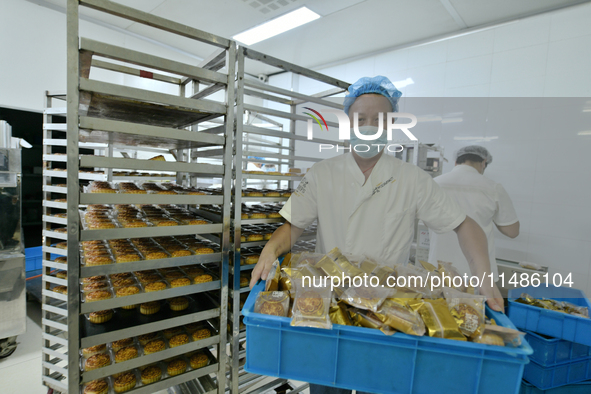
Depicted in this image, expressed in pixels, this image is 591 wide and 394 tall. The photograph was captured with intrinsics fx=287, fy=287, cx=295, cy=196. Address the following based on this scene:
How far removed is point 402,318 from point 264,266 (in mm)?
675

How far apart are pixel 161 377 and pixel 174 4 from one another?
3921mm

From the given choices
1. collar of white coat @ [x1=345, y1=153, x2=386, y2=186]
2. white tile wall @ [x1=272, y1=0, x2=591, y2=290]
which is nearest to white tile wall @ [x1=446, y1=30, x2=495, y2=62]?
white tile wall @ [x1=272, y1=0, x2=591, y2=290]

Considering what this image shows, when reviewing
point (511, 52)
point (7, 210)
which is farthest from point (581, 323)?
point (7, 210)

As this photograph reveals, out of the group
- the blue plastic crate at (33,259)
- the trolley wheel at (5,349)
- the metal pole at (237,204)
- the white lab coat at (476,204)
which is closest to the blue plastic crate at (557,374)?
the white lab coat at (476,204)

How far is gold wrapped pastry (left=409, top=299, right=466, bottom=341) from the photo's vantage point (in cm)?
73

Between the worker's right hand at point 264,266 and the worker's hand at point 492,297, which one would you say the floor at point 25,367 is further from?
the worker's hand at point 492,297

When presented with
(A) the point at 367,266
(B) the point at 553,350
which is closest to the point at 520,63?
(B) the point at 553,350

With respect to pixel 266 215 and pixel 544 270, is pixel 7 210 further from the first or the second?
pixel 544 270

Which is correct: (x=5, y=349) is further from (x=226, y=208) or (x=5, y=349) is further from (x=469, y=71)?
(x=469, y=71)

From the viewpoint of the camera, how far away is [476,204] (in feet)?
7.37

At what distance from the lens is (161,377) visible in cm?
158

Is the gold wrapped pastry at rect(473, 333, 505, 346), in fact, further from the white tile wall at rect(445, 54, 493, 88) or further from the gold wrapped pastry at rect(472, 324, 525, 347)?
the white tile wall at rect(445, 54, 493, 88)

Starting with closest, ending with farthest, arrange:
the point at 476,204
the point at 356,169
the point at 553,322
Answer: the point at 553,322 → the point at 356,169 → the point at 476,204

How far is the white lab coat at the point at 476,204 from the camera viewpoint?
2.23 meters
